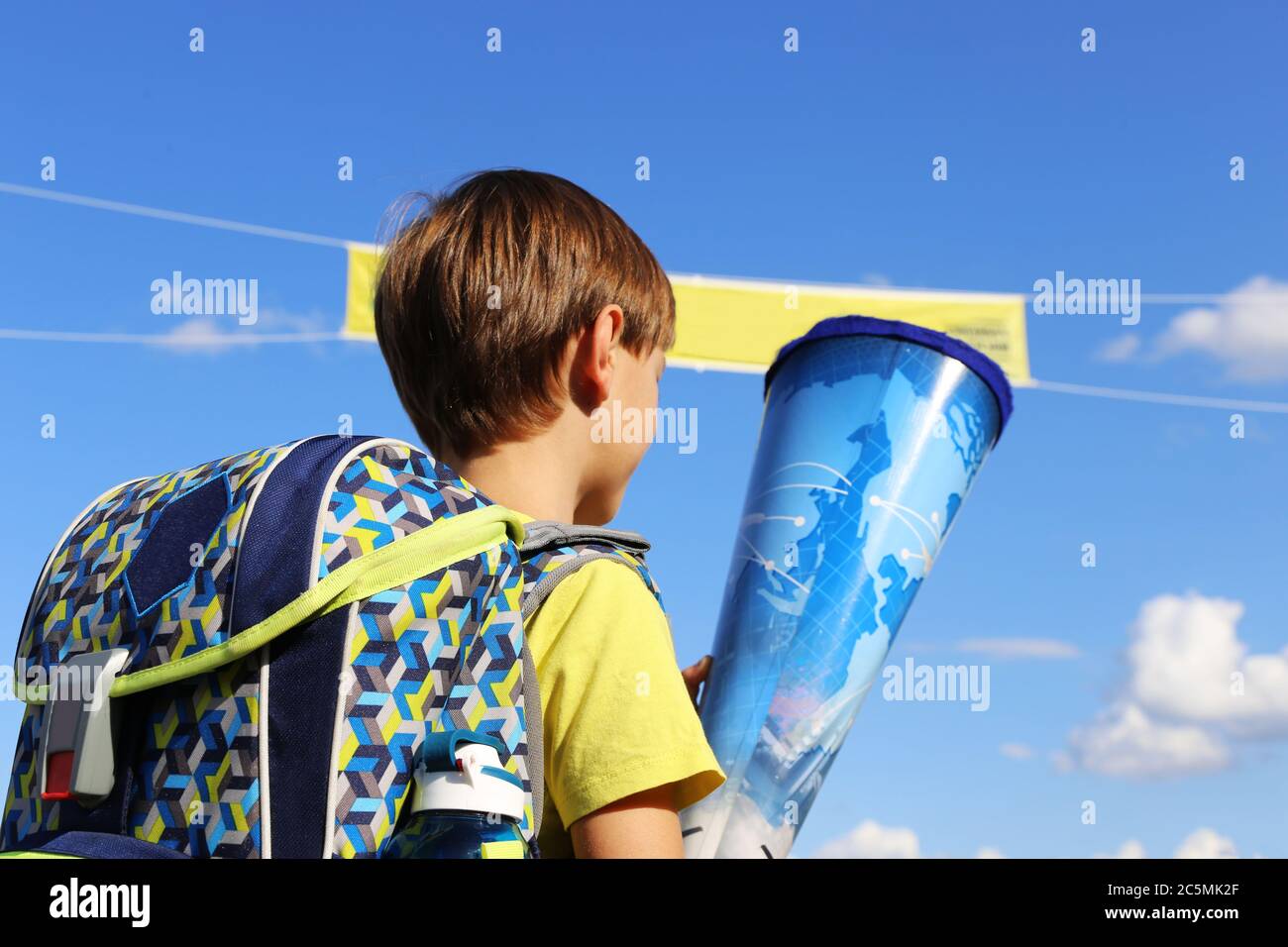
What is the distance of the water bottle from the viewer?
100 cm

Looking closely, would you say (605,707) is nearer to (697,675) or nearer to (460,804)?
(460,804)

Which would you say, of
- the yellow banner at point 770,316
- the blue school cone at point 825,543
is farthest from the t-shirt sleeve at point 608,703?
the yellow banner at point 770,316

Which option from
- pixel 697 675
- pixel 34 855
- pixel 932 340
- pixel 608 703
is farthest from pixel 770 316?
pixel 34 855

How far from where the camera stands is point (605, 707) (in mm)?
1232

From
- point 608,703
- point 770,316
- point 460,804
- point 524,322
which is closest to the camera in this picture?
point 460,804

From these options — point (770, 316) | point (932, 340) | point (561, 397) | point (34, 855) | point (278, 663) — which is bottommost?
point (34, 855)

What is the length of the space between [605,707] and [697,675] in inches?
28.6

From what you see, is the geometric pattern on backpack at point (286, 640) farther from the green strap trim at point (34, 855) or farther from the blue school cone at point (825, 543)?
the blue school cone at point (825, 543)

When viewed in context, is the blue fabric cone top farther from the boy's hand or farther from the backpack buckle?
the backpack buckle

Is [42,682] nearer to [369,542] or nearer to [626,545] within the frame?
[369,542]

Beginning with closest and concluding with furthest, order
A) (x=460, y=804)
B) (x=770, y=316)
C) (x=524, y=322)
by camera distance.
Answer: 1. (x=460, y=804)
2. (x=524, y=322)
3. (x=770, y=316)

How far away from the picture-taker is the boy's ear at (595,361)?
1.53 meters

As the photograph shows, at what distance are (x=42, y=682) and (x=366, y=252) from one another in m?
3.30
